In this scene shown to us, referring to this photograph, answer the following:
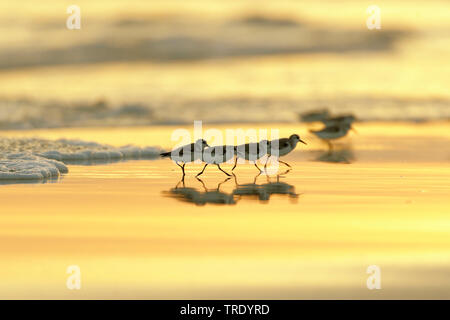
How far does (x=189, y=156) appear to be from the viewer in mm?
13688

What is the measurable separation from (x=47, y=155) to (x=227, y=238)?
9.77 m

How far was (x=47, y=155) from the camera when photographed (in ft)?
56.0

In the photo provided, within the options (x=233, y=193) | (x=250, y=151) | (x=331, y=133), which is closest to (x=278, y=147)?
(x=250, y=151)

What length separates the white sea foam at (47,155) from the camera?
522 inches

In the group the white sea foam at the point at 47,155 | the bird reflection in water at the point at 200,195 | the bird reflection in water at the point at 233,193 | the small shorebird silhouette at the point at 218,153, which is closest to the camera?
the bird reflection in water at the point at 200,195

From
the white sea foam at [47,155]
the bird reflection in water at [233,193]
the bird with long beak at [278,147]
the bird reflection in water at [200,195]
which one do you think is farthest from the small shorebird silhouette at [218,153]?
the white sea foam at [47,155]

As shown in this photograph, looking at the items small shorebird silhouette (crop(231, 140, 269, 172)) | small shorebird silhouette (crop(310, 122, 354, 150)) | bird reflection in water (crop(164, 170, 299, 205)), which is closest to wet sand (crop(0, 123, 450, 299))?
bird reflection in water (crop(164, 170, 299, 205))

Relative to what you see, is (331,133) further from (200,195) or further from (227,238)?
(227,238)

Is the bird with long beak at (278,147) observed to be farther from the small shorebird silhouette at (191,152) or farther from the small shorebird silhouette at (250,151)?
the small shorebird silhouette at (191,152)

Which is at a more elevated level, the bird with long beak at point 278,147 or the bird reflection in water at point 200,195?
the bird with long beak at point 278,147

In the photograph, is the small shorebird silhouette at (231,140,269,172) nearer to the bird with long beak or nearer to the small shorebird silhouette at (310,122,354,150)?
the bird with long beak

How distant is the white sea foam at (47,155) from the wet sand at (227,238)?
0.55 metres
